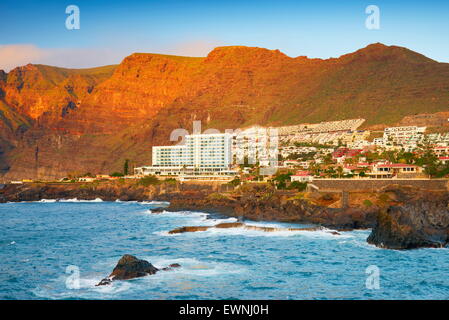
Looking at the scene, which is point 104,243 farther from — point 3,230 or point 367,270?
point 367,270

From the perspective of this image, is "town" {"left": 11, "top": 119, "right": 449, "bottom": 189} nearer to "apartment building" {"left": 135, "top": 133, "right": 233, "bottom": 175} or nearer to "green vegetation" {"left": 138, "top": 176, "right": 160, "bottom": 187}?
"apartment building" {"left": 135, "top": 133, "right": 233, "bottom": 175}

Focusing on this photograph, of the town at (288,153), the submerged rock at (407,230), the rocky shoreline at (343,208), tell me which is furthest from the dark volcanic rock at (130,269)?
the town at (288,153)

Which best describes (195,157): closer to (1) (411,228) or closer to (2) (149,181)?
(2) (149,181)

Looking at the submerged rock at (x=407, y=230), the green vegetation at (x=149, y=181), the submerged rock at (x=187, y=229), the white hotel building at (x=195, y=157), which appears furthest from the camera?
the white hotel building at (x=195, y=157)
